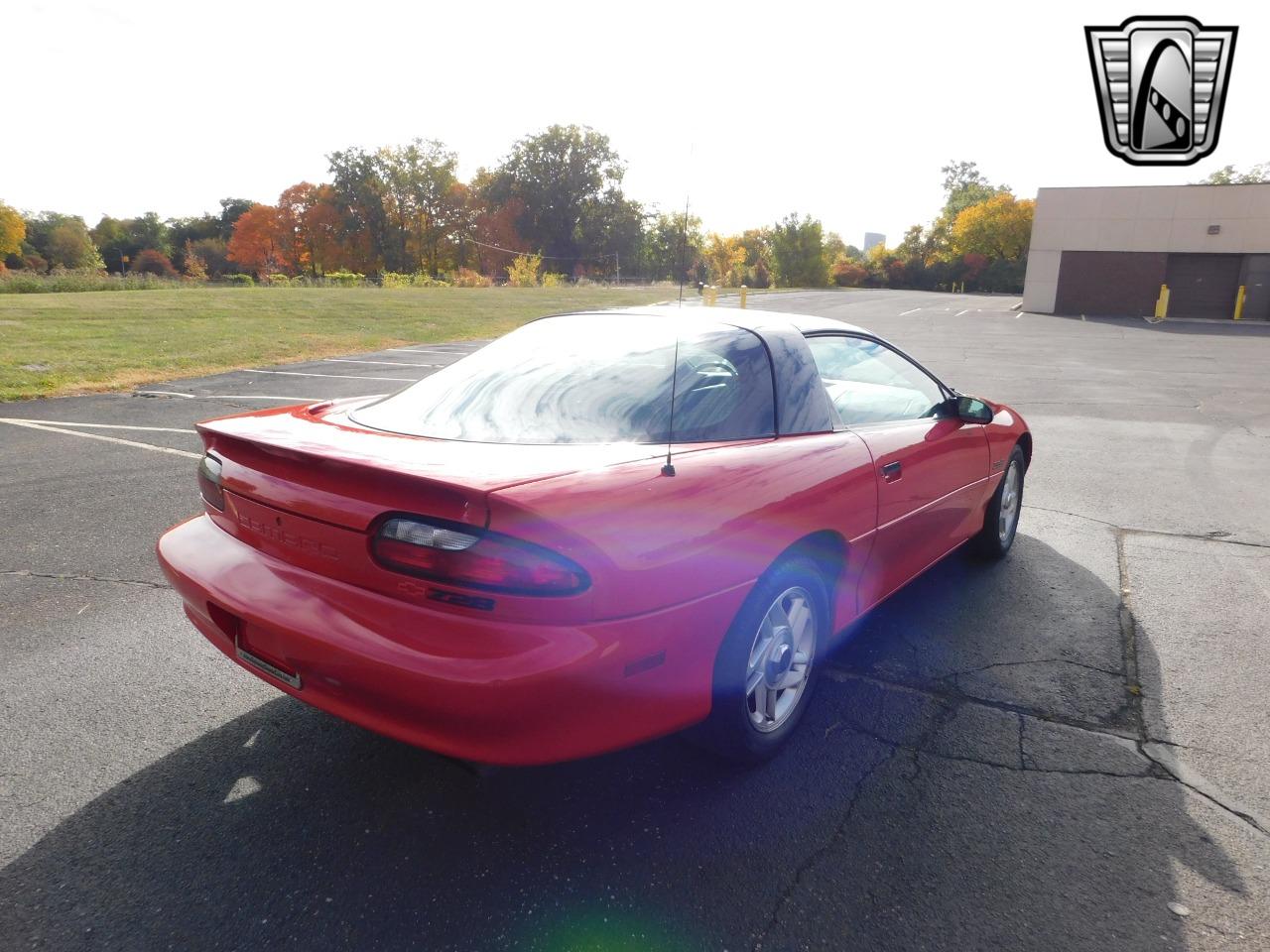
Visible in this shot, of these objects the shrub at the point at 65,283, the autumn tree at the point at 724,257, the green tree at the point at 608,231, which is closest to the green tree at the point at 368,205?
the green tree at the point at 608,231

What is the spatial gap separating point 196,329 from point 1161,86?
16920 mm

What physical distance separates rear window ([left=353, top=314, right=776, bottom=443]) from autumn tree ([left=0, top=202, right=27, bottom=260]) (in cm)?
8717

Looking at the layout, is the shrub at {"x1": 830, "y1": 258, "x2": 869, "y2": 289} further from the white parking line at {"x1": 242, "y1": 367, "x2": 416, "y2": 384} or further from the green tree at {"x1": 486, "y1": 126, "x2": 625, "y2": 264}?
the white parking line at {"x1": 242, "y1": 367, "x2": 416, "y2": 384}

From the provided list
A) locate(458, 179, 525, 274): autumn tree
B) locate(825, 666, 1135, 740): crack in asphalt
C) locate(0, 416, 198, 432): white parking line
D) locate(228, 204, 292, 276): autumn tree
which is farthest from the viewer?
locate(228, 204, 292, 276): autumn tree

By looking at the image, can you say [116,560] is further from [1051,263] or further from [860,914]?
[1051,263]

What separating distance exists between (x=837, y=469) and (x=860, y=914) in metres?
1.40

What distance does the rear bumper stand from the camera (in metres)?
1.94

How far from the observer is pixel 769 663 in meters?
2.60

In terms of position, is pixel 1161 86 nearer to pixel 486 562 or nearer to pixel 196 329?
pixel 486 562

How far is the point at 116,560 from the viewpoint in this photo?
4316 mm

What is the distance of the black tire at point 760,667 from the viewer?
237 centimetres

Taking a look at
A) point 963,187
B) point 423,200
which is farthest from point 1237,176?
point 423,200

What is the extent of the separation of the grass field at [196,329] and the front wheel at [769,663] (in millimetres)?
10580

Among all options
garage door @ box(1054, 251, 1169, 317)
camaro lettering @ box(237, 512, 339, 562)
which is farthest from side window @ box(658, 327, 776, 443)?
garage door @ box(1054, 251, 1169, 317)
